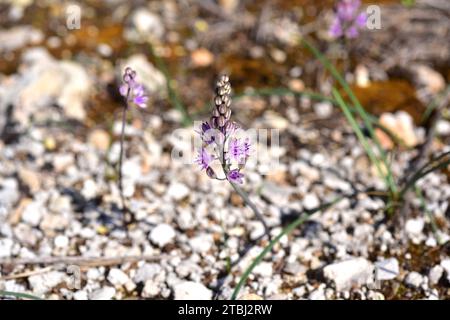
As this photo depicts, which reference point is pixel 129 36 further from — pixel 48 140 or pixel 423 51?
pixel 423 51

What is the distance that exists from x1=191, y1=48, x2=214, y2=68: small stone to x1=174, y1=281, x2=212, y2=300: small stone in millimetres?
2370

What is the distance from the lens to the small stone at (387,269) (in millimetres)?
3588

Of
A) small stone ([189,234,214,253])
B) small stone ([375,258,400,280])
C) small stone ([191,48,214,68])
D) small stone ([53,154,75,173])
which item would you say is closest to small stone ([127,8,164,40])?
small stone ([191,48,214,68])

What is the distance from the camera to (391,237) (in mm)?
3852

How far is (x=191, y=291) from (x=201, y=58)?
250cm

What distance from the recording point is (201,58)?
5441mm

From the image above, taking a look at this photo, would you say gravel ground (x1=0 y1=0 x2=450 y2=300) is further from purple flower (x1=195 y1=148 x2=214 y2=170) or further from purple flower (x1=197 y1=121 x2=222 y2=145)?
purple flower (x1=197 y1=121 x2=222 y2=145)

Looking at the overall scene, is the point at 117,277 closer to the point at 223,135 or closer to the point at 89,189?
the point at 89,189

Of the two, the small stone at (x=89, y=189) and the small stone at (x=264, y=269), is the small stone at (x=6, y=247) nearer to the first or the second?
the small stone at (x=89, y=189)

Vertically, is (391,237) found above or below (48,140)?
below

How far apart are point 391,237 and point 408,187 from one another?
338 mm

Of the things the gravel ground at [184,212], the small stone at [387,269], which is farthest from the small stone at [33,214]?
the small stone at [387,269]

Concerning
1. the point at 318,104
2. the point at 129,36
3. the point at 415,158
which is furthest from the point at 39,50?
the point at 415,158

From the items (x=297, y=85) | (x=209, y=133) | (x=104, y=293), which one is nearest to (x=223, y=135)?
(x=209, y=133)
